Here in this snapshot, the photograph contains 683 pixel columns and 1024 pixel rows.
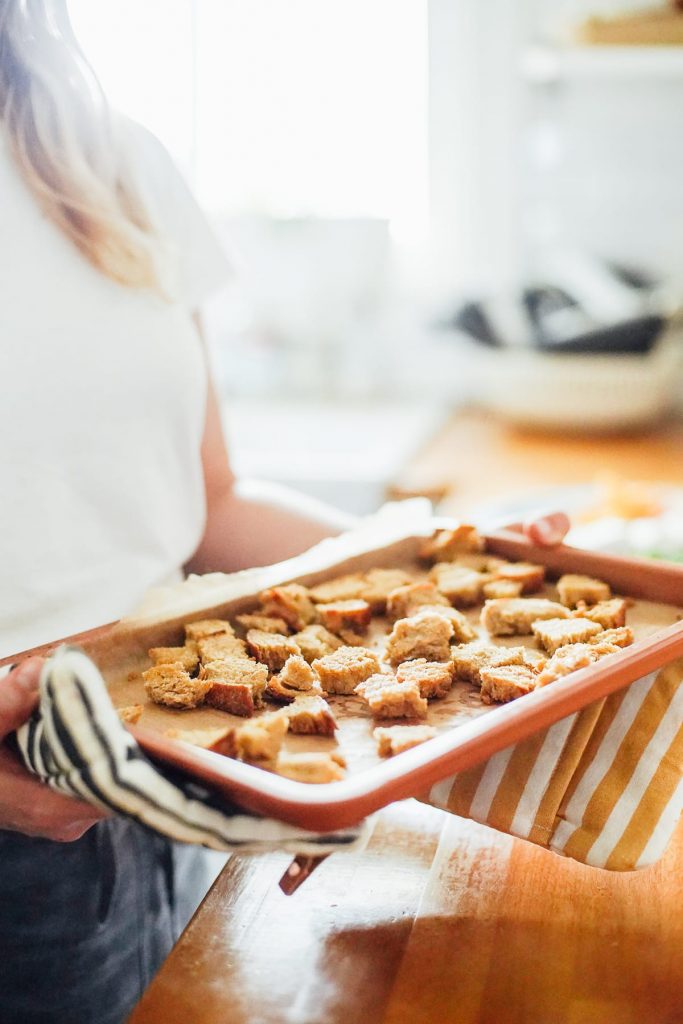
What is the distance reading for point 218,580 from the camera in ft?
2.66

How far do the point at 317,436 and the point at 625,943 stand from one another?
5.59 feet

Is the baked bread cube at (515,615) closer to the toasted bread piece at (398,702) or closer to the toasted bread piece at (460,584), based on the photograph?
the toasted bread piece at (460,584)

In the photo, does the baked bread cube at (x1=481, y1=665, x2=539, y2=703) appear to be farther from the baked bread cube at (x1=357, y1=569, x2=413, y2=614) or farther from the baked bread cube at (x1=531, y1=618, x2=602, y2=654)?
the baked bread cube at (x1=357, y1=569, x2=413, y2=614)

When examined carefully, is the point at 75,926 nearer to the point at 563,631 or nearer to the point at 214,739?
the point at 214,739

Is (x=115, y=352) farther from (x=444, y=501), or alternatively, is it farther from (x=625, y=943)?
(x=444, y=501)

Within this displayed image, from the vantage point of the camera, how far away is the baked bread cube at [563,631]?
708 millimetres

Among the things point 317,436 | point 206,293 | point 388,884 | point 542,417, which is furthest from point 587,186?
point 388,884

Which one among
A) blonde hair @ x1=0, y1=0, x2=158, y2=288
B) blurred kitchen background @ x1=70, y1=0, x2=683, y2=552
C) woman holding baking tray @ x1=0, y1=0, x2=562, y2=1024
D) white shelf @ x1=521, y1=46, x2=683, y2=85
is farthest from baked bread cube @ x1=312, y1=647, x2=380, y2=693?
white shelf @ x1=521, y1=46, x2=683, y2=85

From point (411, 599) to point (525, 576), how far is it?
0.11 m

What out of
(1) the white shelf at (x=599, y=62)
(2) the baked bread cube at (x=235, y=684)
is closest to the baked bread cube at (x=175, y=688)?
(2) the baked bread cube at (x=235, y=684)

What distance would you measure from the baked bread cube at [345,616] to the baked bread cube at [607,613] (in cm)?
16

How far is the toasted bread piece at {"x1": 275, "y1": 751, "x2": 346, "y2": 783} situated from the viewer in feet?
1.71

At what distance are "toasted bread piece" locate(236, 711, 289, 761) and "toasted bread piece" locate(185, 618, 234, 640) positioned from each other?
0.16 m

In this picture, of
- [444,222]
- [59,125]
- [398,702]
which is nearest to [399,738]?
[398,702]
